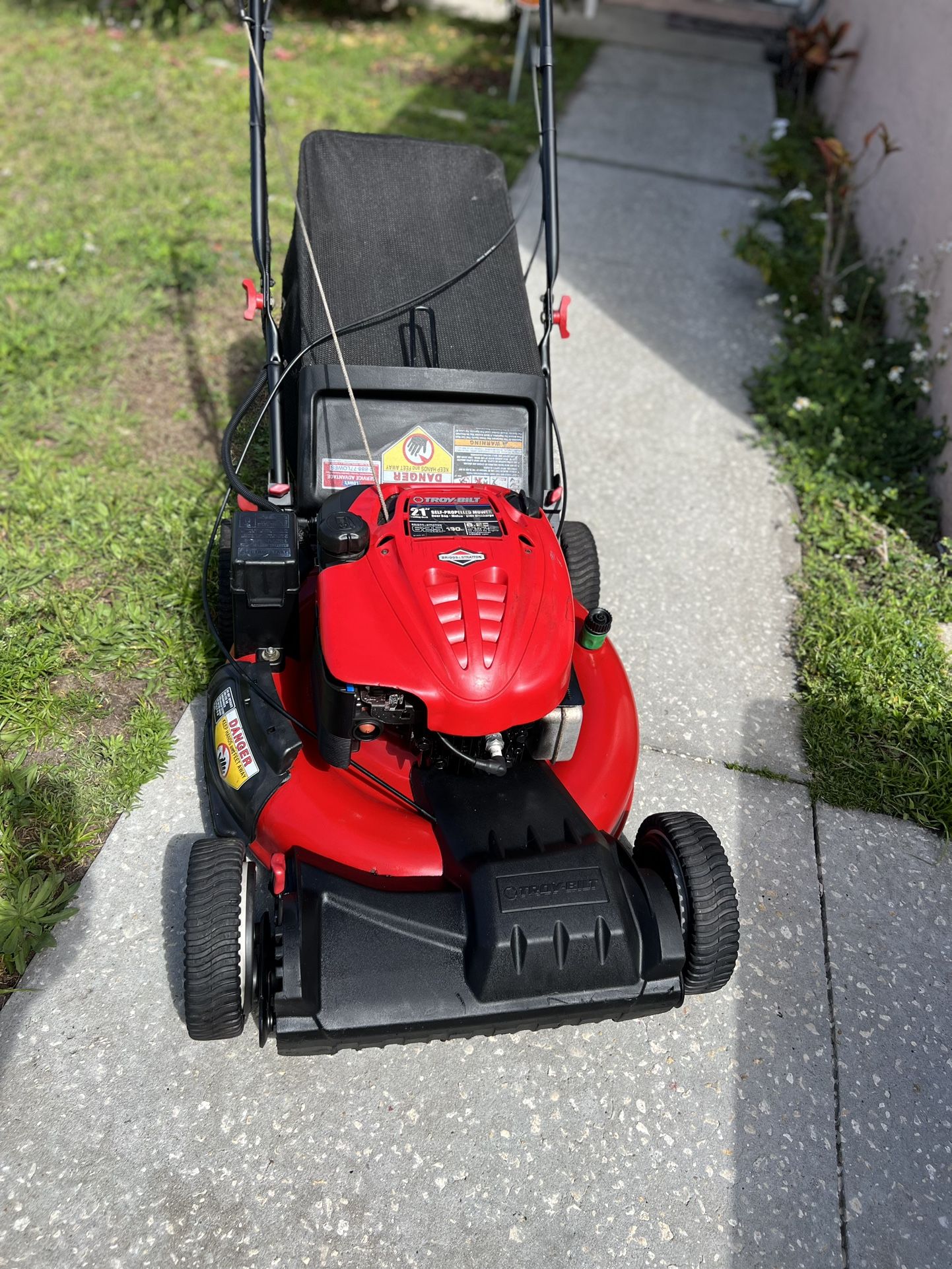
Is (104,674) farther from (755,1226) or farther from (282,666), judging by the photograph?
(755,1226)

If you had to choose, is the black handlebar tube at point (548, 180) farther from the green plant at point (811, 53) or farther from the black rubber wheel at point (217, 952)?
the green plant at point (811, 53)

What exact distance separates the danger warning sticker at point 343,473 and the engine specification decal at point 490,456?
0.21 meters

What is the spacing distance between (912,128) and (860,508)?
2405mm

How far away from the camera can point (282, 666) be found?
2.21 metres

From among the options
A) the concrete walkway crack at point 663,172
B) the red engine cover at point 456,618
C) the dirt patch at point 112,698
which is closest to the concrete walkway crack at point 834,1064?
the red engine cover at point 456,618

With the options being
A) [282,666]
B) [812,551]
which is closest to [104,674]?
[282,666]

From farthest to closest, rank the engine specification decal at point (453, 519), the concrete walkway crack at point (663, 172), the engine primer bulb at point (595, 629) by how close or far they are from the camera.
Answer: the concrete walkway crack at point (663, 172)
the engine primer bulb at point (595, 629)
the engine specification decal at point (453, 519)

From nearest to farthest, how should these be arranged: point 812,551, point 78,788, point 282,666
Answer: point 282,666, point 78,788, point 812,551

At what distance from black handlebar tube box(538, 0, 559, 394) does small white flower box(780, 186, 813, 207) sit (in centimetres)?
284

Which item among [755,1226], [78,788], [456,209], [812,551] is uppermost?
[456,209]

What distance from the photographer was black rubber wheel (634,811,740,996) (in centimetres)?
185

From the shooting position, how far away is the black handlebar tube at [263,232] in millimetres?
2373

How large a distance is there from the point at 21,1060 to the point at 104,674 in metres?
1.07

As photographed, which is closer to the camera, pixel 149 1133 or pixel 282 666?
pixel 149 1133
